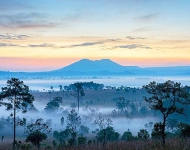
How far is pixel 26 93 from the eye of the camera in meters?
40.7

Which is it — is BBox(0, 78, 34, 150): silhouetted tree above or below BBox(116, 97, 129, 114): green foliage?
above

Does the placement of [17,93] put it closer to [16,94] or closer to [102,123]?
[16,94]

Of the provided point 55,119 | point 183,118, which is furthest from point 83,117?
point 183,118

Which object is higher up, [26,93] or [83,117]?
[26,93]

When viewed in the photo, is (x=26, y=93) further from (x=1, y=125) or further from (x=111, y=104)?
(x=111, y=104)

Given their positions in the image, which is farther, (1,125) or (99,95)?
(99,95)

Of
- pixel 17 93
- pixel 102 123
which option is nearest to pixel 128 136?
pixel 17 93

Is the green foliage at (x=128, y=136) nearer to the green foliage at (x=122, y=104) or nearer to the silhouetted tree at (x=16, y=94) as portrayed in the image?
the silhouetted tree at (x=16, y=94)

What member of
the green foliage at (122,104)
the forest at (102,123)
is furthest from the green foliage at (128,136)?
the green foliage at (122,104)

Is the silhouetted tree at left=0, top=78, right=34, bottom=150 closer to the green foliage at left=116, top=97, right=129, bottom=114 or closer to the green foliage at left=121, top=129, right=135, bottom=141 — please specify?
the green foliage at left=121, top=129, right=135, bottom=141

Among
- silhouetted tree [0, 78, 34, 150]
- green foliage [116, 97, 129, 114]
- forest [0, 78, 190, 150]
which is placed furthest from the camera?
green foliage [116, 97, 129, 114]

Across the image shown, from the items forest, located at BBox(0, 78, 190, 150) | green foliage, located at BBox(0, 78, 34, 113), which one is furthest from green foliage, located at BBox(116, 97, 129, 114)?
green foliage, located at BBox(0, 78, 34, 113)

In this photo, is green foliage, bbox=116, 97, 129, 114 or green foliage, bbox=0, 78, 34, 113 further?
green foliage, bbox=116, 97, 129, 114

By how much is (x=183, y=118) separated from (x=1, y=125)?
215ft
